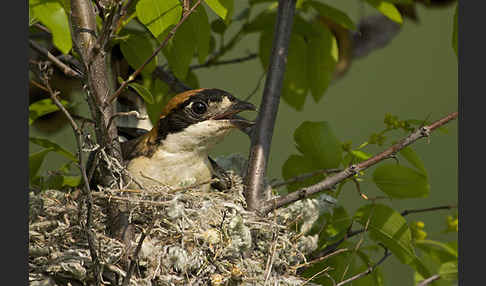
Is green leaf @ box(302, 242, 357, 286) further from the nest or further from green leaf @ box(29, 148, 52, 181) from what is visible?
green leaf @ box(29, 148, 52, 181)

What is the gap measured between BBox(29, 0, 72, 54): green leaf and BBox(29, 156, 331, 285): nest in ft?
1.64

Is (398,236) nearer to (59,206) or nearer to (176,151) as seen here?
(176,151)

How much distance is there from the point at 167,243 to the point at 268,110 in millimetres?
763

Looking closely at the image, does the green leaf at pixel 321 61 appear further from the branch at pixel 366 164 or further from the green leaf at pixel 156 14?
the green leaf at pixel 156 14

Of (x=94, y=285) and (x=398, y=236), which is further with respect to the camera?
(x=398, y=236)

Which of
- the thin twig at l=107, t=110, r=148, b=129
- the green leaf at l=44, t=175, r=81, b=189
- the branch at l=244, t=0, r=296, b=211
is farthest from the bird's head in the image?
the thin twig at l=107, t=110, r=148, b=129

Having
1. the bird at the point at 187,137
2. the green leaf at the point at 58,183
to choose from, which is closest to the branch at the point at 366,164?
the bird at the point at 187,137

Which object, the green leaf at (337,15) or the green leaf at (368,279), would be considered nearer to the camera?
the green leaf at (368,279)

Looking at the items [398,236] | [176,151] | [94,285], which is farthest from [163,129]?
[398,236]

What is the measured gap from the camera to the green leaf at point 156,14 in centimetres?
162

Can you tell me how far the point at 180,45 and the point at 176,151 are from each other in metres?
0.43

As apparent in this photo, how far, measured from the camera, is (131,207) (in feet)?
5.66

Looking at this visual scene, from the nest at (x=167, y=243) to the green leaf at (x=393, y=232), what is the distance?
0.94 ft

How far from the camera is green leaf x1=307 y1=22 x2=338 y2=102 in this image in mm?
2615
